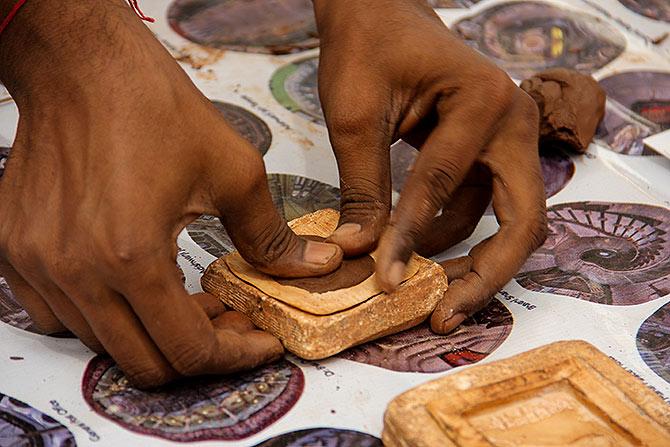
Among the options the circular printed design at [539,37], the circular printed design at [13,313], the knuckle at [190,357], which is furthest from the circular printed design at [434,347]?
the circular printed design at [539,37]

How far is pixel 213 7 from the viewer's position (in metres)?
2.48

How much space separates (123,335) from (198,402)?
14cm

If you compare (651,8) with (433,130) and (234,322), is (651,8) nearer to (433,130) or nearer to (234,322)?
(433,130)

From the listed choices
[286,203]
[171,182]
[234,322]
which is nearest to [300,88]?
[286,203]

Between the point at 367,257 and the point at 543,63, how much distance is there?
3.30 ft

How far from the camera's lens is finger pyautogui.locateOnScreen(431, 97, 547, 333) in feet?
5.08

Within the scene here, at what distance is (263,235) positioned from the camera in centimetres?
Answer: 141

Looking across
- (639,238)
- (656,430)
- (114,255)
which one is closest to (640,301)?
(639,238)

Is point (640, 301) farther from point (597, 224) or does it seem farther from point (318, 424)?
point (318, 424)

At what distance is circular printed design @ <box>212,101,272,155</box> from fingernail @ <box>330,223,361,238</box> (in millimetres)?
505

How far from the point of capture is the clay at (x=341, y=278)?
4.72ft

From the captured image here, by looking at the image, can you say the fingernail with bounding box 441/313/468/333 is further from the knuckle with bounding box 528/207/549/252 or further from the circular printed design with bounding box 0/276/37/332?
the circular printed design with bounding box 0/276/37/332

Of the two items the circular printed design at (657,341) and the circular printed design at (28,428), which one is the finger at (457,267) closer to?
the circular printed design at (657,341)

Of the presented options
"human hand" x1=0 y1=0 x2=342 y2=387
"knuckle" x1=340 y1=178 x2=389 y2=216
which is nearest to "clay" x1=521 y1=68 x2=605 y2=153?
"knuckle" x1=340 y1=178 x2=389 y2=216
